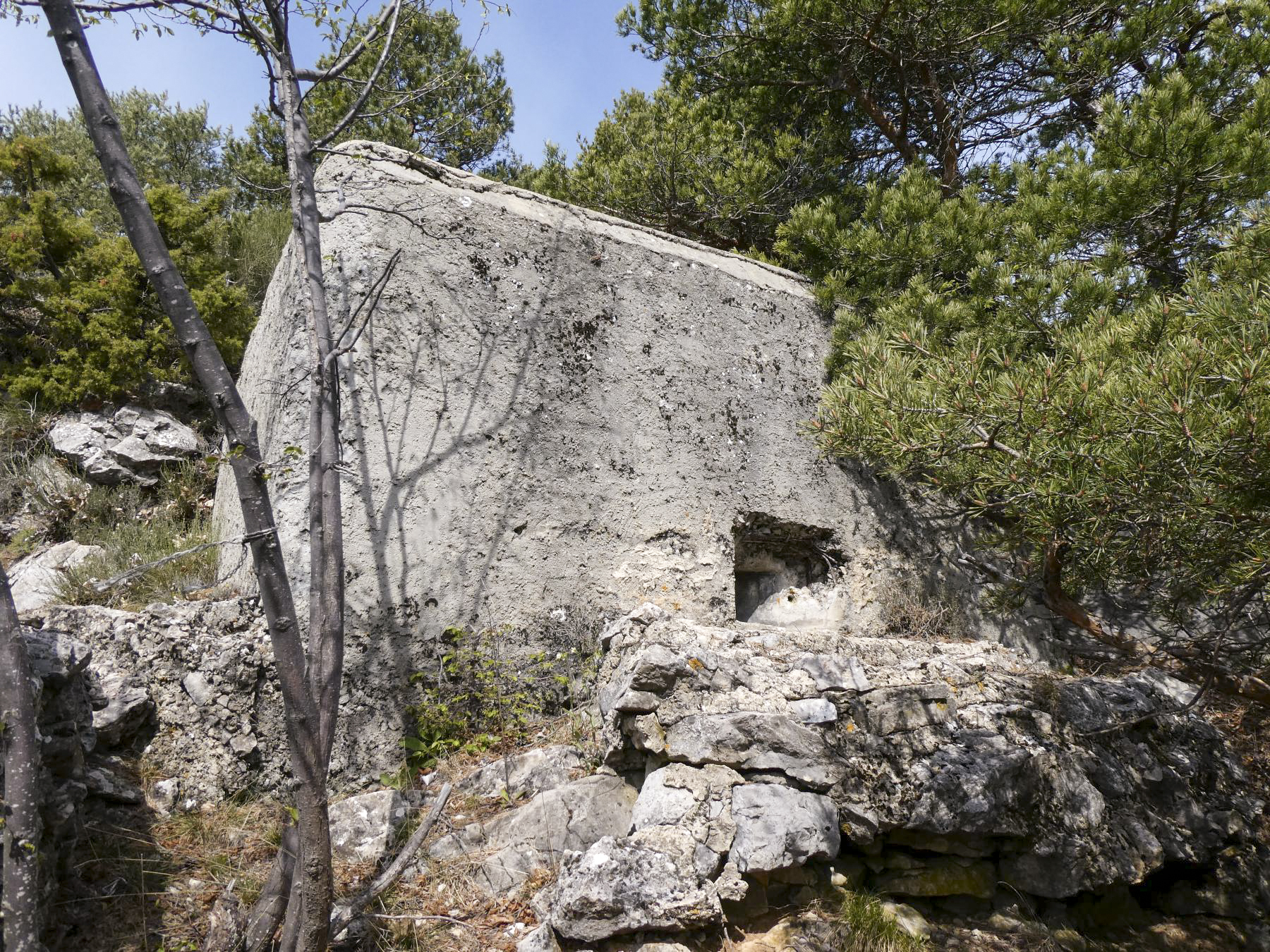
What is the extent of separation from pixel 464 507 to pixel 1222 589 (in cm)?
308

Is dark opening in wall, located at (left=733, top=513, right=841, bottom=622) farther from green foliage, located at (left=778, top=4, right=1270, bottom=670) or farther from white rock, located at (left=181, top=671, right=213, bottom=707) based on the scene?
white rock, located at (left=181, top=671, right=213, bottom=707)

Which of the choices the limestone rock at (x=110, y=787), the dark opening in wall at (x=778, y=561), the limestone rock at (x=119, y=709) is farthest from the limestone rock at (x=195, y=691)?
the dark opening in wall at (x=778, y=561)

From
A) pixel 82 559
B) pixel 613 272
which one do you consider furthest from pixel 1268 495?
pixel 82 559

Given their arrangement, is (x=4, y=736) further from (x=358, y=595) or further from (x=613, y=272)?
(x=613, y=272)

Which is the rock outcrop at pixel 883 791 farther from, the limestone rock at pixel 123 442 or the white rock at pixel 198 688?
the limestone rock at pixel 123 442

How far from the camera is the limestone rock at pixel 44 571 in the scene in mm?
4488

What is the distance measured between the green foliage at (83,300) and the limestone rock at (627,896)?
17.2 feet

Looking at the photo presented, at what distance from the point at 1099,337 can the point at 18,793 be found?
414cm

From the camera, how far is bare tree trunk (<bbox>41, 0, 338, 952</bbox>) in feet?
7.41

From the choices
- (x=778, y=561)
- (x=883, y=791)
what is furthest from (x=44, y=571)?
(x=883, y=791)

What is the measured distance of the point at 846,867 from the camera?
9.68 ft

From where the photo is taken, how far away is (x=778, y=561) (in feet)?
16.4

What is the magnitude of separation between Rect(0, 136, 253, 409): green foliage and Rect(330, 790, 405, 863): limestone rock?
13.9ft

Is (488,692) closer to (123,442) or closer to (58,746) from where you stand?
(58,746)
